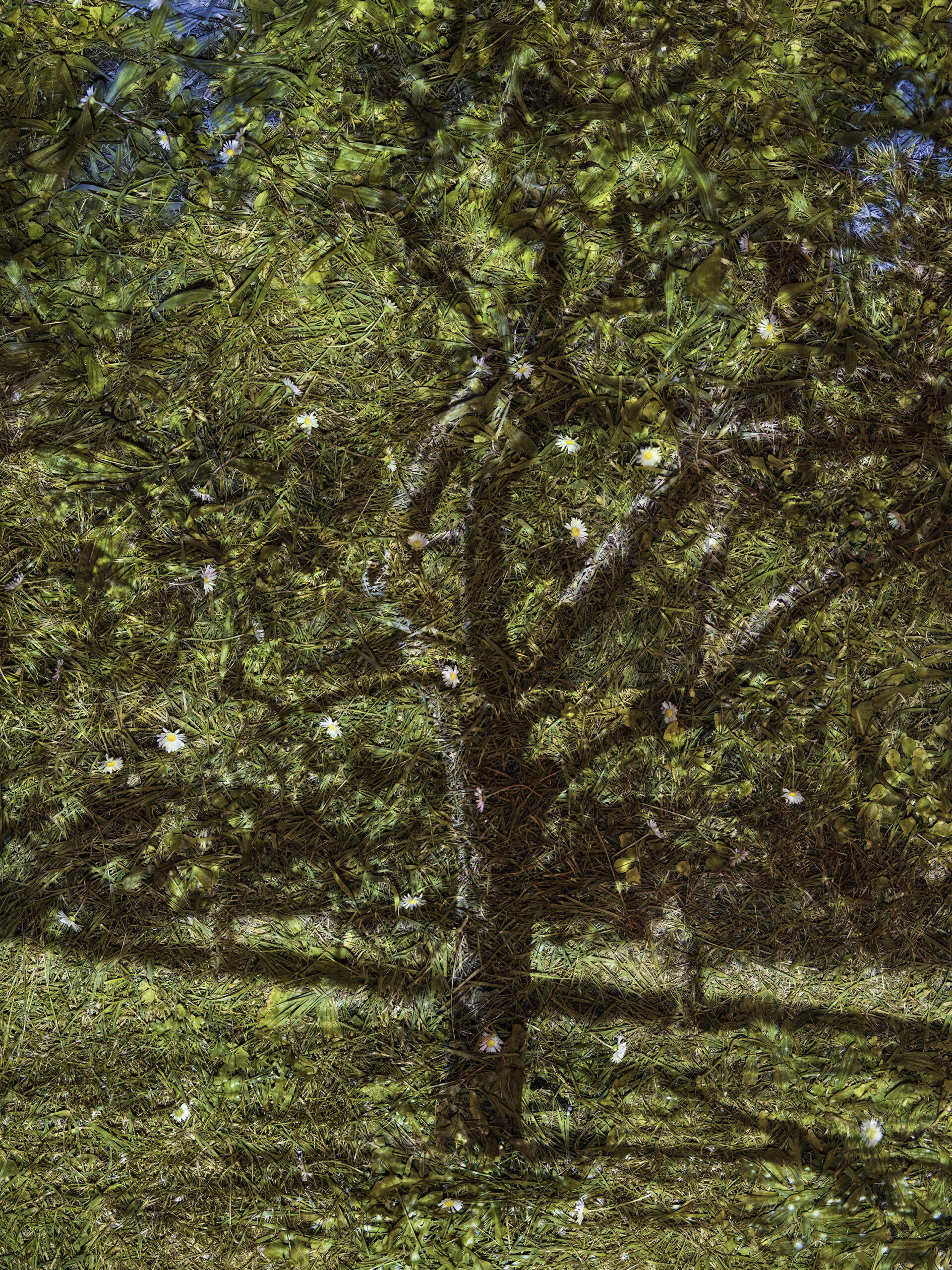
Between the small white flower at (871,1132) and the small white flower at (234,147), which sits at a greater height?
the small white flower at (234,147)

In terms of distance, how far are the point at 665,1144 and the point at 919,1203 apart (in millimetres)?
738

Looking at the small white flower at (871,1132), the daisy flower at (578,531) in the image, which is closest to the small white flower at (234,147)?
the daisy flower at (578,531)

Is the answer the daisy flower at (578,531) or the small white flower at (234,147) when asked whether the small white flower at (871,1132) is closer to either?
the daisy flower at (578,531)

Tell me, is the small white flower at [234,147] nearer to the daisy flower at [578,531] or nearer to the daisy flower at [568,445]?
the daisy flower at [568,445]

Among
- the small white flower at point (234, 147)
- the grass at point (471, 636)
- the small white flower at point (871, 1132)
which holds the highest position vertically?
the small white flower at point (234, 147)

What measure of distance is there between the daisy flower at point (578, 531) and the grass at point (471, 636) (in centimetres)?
3

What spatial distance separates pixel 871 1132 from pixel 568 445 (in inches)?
83.6

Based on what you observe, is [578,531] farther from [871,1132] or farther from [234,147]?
[871,1132]

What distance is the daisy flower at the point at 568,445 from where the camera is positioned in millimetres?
2225

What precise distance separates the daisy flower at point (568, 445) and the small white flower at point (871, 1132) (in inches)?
81.4

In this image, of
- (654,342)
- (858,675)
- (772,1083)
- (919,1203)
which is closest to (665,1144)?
(772,1083)

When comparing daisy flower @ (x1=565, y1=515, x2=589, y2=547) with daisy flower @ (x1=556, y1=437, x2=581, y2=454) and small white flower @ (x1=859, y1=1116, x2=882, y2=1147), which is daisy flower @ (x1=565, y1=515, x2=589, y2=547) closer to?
daisy flower @ (x1=556, y1=437, x2=581, y2=454)

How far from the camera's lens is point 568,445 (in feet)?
7.30

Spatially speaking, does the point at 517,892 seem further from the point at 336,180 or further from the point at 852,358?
the point at 336,180
